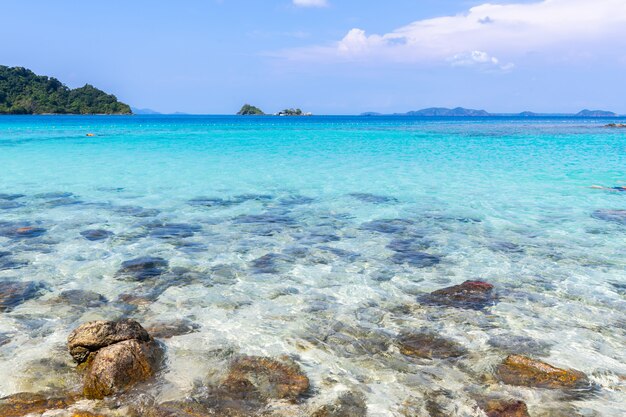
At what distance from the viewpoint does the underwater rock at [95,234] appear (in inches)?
532

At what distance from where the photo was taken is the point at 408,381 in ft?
21.7

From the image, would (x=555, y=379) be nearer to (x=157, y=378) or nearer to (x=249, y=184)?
(x=157, y=378)

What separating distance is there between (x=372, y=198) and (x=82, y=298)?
42.3 feet

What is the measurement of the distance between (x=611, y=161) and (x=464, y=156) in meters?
9.92

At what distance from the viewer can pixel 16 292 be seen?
375 inches

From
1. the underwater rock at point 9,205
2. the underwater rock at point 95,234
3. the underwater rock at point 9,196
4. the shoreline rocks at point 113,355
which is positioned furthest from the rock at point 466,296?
the underwater rock at point 9,196

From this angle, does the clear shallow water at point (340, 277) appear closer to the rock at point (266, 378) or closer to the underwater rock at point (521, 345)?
the underwater rock at point (521, 345)

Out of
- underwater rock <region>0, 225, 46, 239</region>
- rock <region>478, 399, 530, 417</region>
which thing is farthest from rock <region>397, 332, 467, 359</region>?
underwater rock <region>0, 225, 46, 239</region>

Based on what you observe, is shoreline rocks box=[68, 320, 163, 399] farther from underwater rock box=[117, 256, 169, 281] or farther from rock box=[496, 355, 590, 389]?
rock box=[496, 355, 590, 389]

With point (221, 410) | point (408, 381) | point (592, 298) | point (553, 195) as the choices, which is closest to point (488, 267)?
point (592, 298)

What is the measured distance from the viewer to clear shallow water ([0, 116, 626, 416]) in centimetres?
685

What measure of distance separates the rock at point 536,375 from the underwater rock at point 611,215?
1112 centimetres

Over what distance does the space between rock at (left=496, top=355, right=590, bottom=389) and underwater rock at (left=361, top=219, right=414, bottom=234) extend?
764cm

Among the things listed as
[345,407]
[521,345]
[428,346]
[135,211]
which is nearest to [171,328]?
[345,407]
